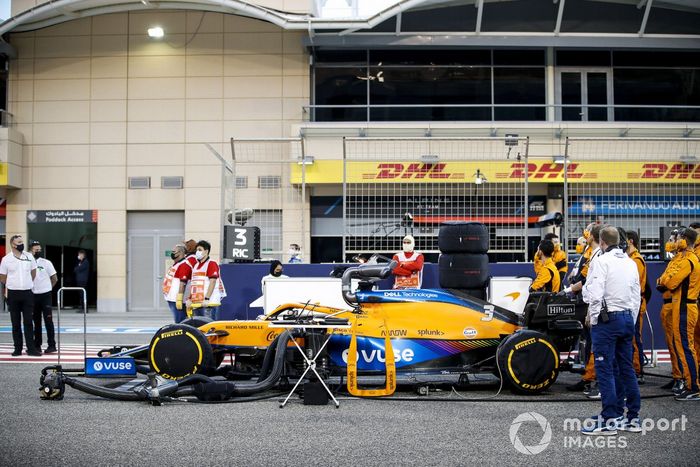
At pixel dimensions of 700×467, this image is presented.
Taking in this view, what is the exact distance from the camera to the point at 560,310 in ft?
30.2

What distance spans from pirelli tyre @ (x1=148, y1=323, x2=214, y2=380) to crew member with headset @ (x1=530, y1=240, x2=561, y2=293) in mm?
5260

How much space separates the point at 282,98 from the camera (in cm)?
2342

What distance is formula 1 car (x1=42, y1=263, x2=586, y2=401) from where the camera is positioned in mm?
8594

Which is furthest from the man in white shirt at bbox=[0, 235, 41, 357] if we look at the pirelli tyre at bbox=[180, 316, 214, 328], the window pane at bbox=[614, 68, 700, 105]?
the window pane at bbox=[614, 68, 700, 105]

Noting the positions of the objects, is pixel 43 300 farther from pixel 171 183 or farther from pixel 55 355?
pixel 171 183

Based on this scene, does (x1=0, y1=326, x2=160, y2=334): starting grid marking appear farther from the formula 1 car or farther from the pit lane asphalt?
the pit lane asphalt

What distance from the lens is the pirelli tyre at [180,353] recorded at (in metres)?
8.73

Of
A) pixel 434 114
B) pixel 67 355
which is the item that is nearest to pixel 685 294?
pixel 67 355

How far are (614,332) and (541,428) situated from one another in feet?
3.67

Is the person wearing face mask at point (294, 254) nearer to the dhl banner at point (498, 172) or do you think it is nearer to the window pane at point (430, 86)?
the dhl banner at point (498, 172)

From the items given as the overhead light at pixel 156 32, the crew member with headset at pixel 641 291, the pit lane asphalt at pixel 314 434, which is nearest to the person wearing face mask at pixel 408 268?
the crew member with headset at pixel 641 291

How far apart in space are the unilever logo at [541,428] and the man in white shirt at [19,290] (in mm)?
8931

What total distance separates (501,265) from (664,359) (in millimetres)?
3106

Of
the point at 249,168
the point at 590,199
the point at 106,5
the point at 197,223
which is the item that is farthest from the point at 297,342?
the point at 106,5
